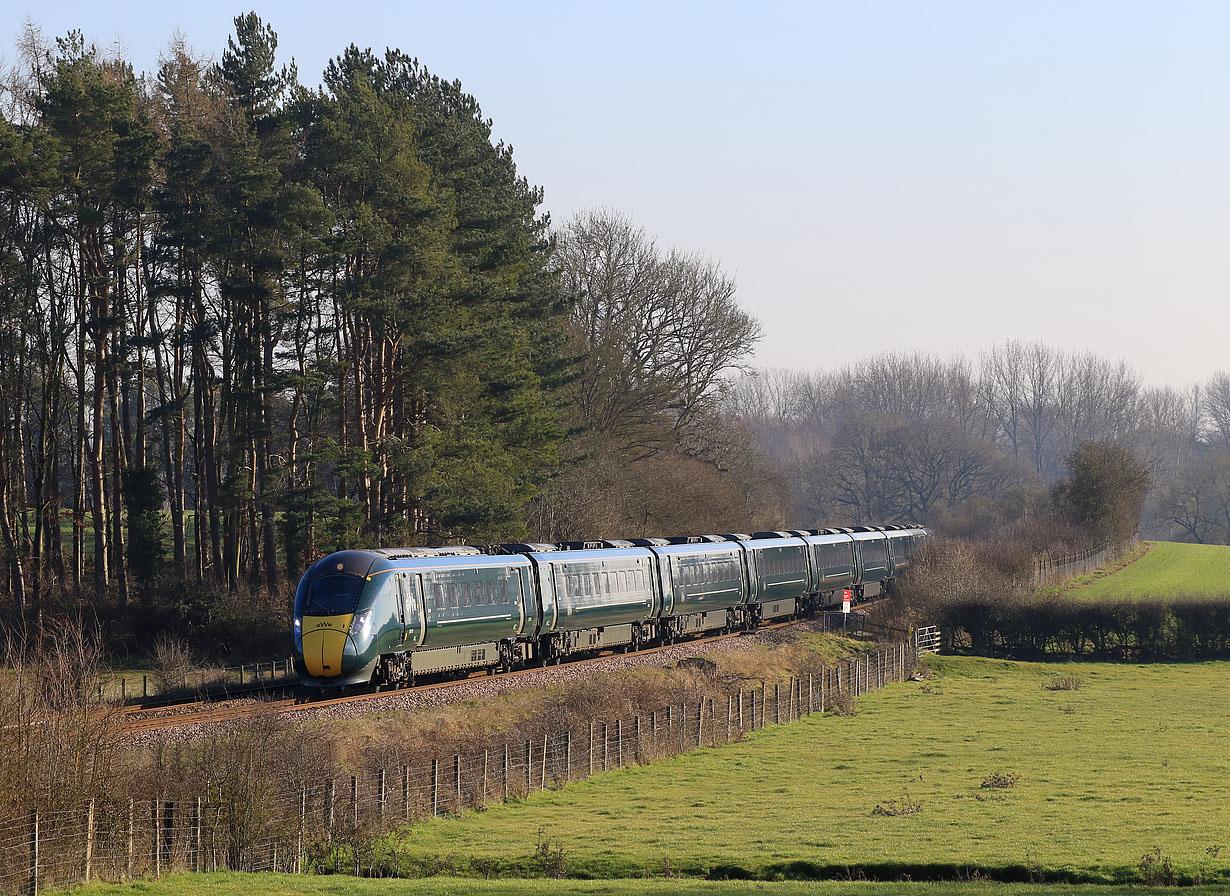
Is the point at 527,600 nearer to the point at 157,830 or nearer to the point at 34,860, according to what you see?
the point at 157,830

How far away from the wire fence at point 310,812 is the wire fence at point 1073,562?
3881 cm

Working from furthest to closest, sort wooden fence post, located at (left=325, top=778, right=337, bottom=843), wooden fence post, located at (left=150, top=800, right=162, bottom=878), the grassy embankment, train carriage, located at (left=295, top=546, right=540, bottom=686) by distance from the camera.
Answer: train carriage, located at (left=295, top=546, right=540, bottom=686), wooden fence post, located at (left=325, top=778, right=337, bottom=843), the grassy embankment, wooden fence post, located at (left=150, top=800, right=162, bottom=878)

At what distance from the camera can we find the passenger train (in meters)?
28.2

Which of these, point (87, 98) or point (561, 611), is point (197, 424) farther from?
point (561, 611)

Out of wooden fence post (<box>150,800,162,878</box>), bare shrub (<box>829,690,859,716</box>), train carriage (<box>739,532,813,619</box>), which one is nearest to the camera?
wooden fence post (<box>150,800,162,878</box>)

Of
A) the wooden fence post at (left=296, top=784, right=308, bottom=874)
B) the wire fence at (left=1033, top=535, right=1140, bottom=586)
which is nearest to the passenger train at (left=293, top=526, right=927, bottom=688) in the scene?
the wooden fence post at (left=296, top=784, right=308, bottom=874)

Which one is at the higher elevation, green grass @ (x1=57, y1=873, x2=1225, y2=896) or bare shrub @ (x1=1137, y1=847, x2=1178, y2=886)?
green grass @ (x1=57, y1=873, x2=1225, y2=896)

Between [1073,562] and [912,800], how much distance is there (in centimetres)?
5487

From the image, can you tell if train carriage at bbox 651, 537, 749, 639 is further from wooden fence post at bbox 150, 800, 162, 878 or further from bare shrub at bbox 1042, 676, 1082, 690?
wooden fence post at bbox 150, 800, 162, 878

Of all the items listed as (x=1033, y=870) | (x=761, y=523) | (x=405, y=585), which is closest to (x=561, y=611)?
(x=405, y=585)

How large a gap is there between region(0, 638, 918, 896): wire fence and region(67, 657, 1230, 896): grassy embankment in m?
0.60

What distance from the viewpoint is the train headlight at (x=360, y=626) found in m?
27.7

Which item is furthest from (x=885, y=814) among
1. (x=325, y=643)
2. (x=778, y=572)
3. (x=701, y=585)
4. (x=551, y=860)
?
(x=778, y=572)

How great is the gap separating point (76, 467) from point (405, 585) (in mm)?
23772
